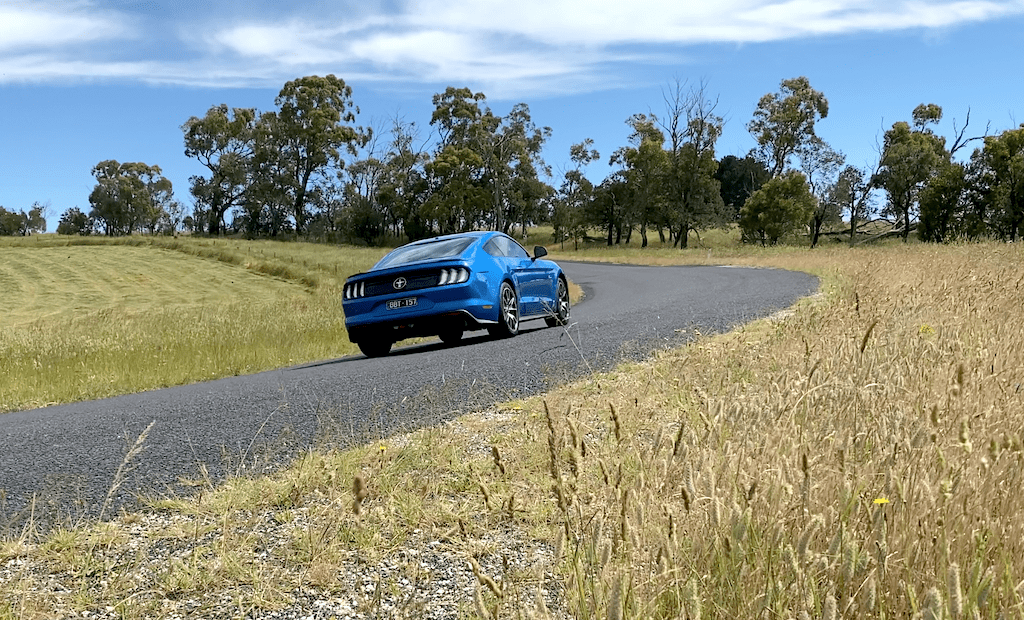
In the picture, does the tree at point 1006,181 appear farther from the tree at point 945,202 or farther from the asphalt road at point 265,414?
the asphalt road at point 265,414

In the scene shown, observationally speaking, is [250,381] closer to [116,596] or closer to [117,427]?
[117,427]

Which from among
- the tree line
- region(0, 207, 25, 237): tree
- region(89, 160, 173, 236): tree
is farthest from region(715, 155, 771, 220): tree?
region(0, 207, 25, 237): tree

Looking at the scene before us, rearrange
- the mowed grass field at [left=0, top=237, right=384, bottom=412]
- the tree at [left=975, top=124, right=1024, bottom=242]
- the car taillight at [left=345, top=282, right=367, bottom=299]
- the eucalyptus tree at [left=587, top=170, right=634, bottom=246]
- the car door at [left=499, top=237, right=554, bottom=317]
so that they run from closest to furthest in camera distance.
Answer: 1. the car taillight at [left=345, top=282, right=367, bottom=299]
2. the mowed grass field at [left=0, top=237, right=384, bottom=412]
3. the car door at [left=499, top=237, right=554, bottom=317]
4. the tree at [left=975, top=124, right=1024, bottom=242]
5. the eucalyptus tree at [left=587, top=170, right=634, bottom=246]

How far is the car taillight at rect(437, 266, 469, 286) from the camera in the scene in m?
10.5

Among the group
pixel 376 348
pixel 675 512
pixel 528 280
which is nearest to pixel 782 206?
pixel 528 280

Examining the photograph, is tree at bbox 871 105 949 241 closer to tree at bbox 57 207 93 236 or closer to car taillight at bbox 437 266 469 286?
car taillight at bbox 437 266 469 286

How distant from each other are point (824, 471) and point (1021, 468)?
1.94 ft

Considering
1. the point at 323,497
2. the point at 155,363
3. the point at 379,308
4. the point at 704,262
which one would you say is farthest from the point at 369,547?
the point at 704,262

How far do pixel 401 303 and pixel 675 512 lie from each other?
8.30m

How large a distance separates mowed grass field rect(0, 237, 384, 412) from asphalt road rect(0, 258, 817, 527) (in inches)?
86.3

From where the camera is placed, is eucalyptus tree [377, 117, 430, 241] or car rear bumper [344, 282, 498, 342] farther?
eucalyptus tree [377, 117, 430, 241]

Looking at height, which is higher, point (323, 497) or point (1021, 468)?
point (1021, 468)

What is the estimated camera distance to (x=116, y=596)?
9.99 feet

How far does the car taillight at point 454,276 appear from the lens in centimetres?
1053
